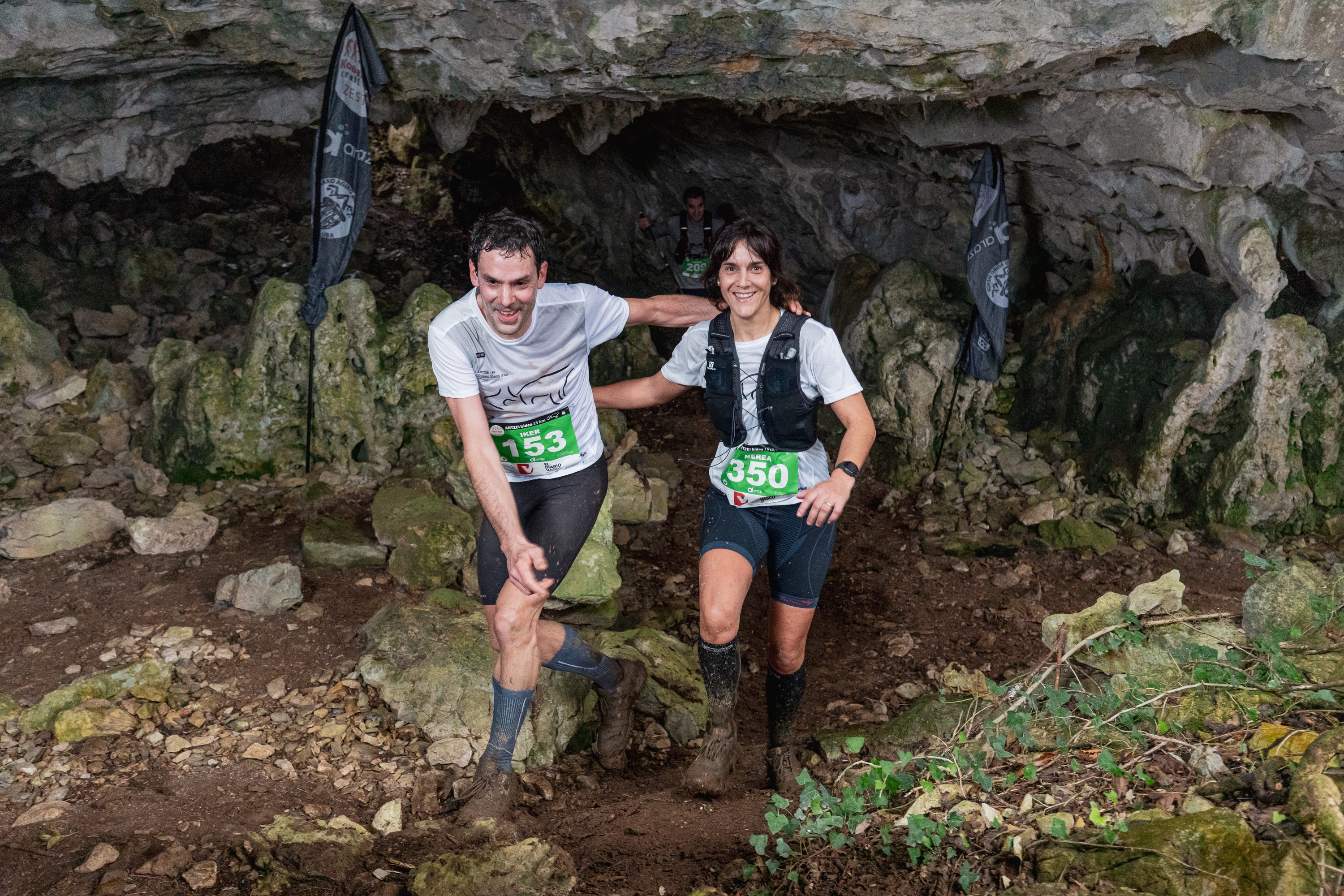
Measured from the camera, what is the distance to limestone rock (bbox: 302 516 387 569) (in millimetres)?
5492

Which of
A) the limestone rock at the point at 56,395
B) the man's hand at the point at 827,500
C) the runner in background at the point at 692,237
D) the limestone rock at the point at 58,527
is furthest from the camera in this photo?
the runner in background at the point at 692,237

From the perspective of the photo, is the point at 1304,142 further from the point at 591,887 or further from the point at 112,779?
the point at 112,779

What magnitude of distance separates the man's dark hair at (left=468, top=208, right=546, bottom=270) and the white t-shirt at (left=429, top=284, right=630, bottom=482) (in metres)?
0.18

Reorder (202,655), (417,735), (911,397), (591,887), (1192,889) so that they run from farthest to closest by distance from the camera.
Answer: (911,397) → (202,655) → (417,735) → (591,887) → (1192,889)

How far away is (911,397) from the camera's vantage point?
739 cm

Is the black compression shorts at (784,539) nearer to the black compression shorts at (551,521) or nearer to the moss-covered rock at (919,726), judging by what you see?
the black compression shorts at (551,521)

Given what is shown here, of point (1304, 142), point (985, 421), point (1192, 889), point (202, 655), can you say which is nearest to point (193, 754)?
point (202, 655)

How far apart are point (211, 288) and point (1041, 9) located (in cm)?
778

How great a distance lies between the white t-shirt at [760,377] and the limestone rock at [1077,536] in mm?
3322

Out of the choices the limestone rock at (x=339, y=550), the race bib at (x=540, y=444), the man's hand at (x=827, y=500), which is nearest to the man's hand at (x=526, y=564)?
the race bib at (x=540, y=444)

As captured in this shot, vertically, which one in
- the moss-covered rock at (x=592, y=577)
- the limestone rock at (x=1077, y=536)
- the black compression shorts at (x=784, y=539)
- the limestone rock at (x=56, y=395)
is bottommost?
the limestone rock at (x=1077, y=536)

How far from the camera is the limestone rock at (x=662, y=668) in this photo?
447cm

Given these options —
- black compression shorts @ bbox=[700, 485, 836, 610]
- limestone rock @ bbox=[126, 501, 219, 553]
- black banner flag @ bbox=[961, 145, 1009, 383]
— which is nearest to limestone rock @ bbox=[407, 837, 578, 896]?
black compression shorts @ bbox=[700, 485, 836, 610]

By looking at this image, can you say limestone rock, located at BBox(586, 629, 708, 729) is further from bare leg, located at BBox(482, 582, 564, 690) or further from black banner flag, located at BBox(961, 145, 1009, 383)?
black banner flag, located at BBox(961, 145, 1009, 383)
